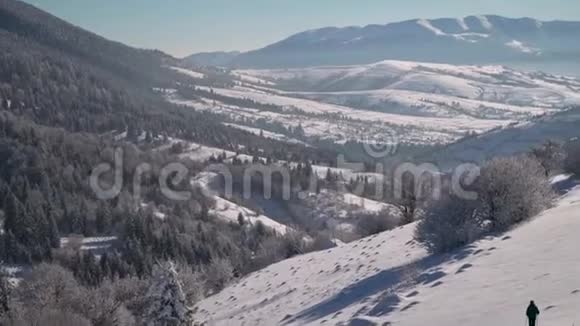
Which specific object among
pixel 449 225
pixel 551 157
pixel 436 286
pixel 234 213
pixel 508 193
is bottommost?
pixel 234 213

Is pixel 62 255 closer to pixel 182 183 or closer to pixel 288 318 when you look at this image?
pixel 182 183

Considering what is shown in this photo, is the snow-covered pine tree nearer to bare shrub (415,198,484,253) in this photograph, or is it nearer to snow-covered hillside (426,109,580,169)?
bare shrub (415,198,484,253)

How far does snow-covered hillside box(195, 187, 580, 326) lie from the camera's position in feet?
49.8

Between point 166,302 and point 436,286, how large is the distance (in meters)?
13.3

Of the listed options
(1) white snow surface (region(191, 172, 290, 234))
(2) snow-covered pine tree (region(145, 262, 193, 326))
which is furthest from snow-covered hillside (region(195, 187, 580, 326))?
(1) white snow surface (region(191, 172, 290, 234))

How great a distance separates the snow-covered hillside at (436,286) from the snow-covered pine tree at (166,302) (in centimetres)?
332

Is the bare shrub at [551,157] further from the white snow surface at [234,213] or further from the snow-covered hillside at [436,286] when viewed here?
the white snow surface at [234,213]

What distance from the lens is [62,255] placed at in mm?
93875

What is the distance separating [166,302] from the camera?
24.9m

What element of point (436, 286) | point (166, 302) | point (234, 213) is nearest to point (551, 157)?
point (436, 286)

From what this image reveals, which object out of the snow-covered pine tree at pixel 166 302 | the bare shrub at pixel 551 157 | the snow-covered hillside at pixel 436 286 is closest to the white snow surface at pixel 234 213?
the bare shrub at pixel 551 157

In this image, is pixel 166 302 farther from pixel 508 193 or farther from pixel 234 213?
pixel 234 213

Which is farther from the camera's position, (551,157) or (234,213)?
(234,213)

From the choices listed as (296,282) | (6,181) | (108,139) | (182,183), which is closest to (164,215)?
(182,183)
